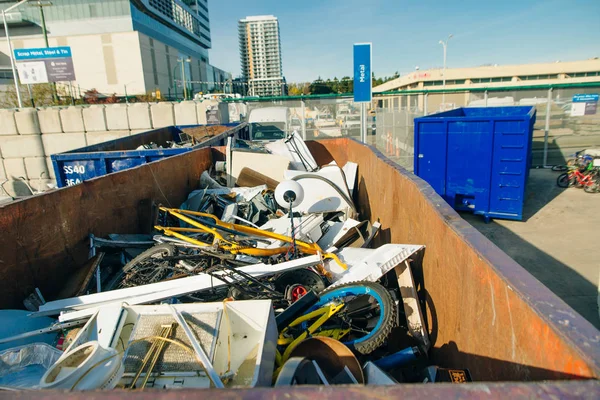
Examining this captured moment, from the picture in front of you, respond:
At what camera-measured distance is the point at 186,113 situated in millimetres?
12180

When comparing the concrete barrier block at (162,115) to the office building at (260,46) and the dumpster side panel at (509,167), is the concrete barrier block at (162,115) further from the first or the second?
the office building at (260,46)

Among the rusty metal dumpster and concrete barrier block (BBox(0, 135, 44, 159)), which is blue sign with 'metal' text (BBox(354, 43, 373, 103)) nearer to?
the rusty metal dumpster

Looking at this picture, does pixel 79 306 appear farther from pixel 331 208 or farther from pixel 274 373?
pixel 331 208

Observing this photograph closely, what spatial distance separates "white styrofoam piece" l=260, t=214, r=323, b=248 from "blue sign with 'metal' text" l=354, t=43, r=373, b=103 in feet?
17.5

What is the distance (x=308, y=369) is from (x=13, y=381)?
4.92 ft

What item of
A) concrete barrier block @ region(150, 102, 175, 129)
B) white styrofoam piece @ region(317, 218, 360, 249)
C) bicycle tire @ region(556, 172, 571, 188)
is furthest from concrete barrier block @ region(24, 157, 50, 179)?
bicycle tire @ region(556, 172, 571, 188)

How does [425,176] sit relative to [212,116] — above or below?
below

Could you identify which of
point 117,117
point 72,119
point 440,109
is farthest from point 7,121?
point 440,109

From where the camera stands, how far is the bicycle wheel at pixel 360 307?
9.19ft

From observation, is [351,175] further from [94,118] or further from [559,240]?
[94,118]

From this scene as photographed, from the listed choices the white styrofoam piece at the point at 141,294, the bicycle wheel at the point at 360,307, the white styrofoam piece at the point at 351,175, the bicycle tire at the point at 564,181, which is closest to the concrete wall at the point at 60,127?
the white styrofoam piece at the point at 351,175

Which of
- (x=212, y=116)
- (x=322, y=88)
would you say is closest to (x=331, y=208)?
(x=212, y=116)

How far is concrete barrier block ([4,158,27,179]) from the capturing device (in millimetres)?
12148

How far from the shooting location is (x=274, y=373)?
7.32 ft
